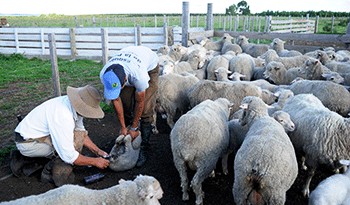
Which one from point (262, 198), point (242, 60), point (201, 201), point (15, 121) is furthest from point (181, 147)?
point (242, 60)

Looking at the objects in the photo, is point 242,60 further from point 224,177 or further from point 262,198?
point 262,198

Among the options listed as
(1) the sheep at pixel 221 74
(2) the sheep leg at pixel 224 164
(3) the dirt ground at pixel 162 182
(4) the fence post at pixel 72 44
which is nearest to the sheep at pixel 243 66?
(1) the sheep at pixel 221 74

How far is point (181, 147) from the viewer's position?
11.9 feet

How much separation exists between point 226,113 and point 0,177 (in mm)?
3179

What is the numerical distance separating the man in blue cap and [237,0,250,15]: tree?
165 ft

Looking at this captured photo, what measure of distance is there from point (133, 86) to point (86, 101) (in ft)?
3.18

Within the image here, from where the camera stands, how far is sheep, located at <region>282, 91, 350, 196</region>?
11.9 ft

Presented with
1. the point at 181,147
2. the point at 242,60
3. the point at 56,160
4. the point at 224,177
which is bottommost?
the point at 224,177

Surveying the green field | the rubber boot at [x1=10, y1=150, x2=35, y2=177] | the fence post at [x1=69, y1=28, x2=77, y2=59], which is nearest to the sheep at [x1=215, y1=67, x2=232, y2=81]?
the rubber boot at [x1=10, y1=150, x2=35, y2=177]

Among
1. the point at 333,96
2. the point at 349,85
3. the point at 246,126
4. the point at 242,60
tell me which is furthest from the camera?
the point at 242,60

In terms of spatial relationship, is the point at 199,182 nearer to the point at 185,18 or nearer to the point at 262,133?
the point at 262,133

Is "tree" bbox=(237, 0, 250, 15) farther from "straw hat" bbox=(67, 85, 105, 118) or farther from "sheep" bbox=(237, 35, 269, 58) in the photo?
"straw hat" bbox=(67, 85, 105, 118)

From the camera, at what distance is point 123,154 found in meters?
4.33

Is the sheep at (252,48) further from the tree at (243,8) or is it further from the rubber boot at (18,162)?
the tree at (243,8)
